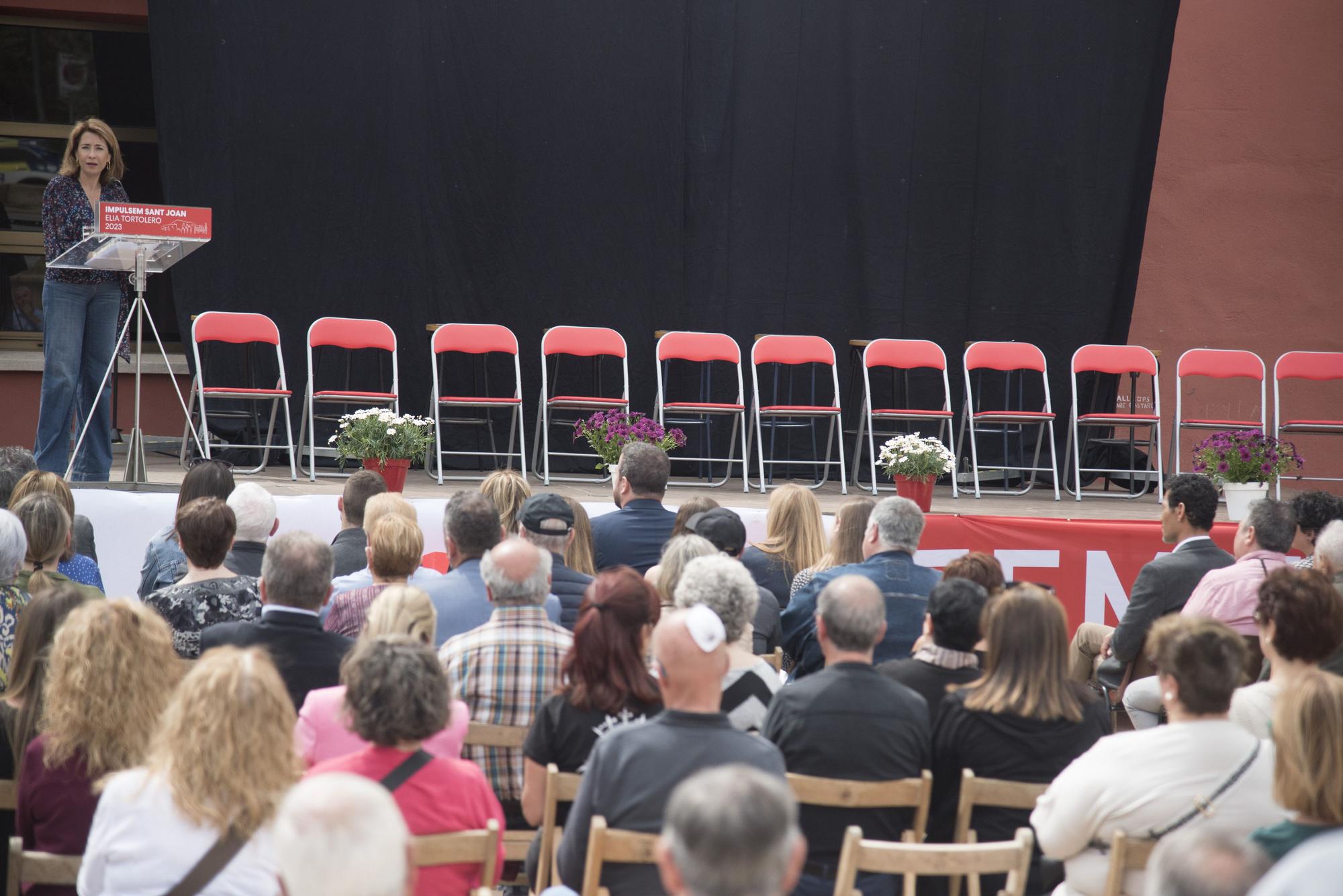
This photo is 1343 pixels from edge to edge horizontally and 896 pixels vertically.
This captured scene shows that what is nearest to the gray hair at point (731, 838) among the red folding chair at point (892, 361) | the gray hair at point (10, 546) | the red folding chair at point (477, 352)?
the gray hair at point (10, 546)

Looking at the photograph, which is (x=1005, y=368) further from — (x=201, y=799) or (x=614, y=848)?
(x=201, y=799)

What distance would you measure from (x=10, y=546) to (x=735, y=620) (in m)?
1.77

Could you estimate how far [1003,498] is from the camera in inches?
324

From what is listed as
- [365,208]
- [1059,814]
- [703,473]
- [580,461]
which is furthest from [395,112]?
[1059,814]

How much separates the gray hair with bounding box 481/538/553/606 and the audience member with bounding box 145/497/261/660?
714mm

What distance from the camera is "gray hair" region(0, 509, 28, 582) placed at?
3018 millimetres

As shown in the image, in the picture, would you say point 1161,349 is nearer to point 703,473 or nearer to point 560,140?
point 703,473

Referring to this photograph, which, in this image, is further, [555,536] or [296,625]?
[555,536]

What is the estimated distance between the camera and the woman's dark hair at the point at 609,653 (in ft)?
8.31

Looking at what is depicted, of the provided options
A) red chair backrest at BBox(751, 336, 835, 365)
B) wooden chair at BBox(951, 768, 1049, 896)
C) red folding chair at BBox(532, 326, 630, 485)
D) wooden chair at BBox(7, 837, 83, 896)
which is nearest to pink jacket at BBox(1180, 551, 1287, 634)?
wooden chair at BBox(951, 768, 1049, 896)

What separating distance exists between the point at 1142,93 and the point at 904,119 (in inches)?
67.0

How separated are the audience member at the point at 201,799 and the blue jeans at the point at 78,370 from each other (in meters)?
4.19

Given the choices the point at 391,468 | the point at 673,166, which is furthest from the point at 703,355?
the point at 391,468

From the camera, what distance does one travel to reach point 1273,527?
4.01 m
